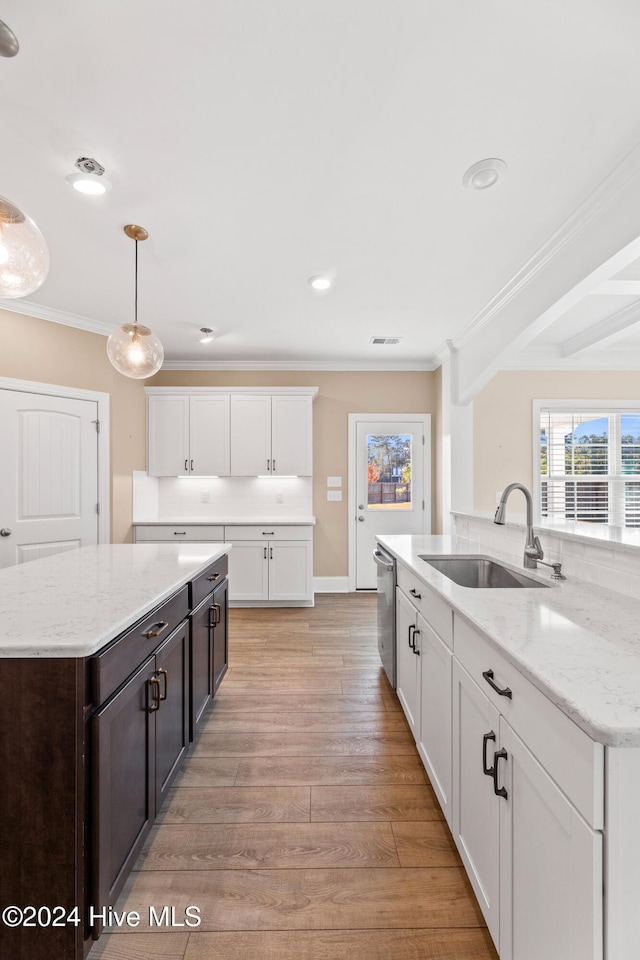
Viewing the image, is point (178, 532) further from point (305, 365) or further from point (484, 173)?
point (484, 173)

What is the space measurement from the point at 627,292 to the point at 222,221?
2754mm

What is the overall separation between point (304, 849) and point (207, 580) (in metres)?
1.22

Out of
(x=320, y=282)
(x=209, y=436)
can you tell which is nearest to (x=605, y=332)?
(x=320, y=282)

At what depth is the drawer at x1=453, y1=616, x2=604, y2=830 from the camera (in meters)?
0.76

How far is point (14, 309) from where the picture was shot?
Result: 11.9 ft

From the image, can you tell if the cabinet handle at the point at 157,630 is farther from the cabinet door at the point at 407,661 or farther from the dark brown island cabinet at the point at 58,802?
the cabinet door at the point at 407,661

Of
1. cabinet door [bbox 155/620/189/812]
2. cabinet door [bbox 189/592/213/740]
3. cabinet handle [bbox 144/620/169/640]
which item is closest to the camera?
cabinet handle [bbox 144/620/169/640]

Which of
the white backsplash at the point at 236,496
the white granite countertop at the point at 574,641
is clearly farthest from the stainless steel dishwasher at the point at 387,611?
the white backsplash at the point at 236,496

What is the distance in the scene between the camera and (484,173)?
6.77ft

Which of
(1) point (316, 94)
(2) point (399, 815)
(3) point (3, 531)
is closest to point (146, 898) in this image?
(2) point (399, 815)

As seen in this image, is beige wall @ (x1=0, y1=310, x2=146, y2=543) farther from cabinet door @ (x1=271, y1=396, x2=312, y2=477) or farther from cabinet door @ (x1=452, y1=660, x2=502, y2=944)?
cabinet door @ (x1=452, y1=660, x2=502, y2=944)

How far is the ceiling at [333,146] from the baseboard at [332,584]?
10.1 feet

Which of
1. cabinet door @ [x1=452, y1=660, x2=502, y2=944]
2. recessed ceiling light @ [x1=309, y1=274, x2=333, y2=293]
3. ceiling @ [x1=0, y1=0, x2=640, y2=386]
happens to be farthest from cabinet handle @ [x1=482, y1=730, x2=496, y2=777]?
recessed ceiling light @ [x1=309, y1=274, x2=333, y2=293]

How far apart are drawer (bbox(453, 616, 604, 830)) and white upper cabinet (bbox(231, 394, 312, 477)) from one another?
3853 mm
